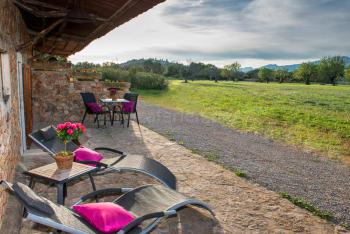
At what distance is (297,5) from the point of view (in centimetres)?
851

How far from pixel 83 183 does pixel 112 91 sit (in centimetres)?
561

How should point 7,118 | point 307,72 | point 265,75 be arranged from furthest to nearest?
1. point 265,75
2. point 307,72
3. point 7,118

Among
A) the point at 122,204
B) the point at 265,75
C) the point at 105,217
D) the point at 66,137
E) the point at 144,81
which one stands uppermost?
the point at 265,75

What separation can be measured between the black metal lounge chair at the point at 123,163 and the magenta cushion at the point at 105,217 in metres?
1.10

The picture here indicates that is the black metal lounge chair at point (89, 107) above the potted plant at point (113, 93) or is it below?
below

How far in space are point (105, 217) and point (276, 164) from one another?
459 centimetres

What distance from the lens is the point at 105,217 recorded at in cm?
227

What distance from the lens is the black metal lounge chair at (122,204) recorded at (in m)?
1.93

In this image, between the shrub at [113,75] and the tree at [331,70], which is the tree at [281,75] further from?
the shrub at [113,75]

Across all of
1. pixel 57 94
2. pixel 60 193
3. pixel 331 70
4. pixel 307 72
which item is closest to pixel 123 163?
pixel 60 193

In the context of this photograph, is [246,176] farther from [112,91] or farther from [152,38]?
[152,38]

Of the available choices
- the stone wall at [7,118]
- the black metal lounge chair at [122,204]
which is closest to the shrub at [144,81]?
the stone wall at [7,118]

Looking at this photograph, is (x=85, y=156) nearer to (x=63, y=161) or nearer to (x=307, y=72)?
(x=63, y=161)

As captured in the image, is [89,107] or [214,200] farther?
[89,107]
